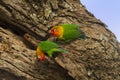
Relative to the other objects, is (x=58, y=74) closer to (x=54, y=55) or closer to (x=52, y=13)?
(x=54, y=55)

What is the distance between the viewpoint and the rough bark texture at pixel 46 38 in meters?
6.32

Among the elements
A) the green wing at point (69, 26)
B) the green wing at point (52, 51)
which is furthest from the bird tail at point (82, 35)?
the green wing at point (52, 51)

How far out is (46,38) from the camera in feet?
22.4

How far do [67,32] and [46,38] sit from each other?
582mm

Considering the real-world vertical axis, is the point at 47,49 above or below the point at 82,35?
below

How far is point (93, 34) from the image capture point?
6812mm

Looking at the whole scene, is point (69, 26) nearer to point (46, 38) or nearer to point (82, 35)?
point (82, 35)

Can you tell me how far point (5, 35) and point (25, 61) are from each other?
0.67 metres

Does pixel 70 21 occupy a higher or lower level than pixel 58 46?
higher

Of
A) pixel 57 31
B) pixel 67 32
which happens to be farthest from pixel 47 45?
pixel 67 32

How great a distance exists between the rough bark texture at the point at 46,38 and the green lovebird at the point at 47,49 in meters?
0.14

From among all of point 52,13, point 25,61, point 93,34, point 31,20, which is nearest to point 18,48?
point 25,61

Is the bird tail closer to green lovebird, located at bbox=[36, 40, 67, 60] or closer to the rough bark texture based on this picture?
the rough bark texture

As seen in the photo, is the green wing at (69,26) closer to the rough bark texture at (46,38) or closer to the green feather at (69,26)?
the green feather at (69,26)
